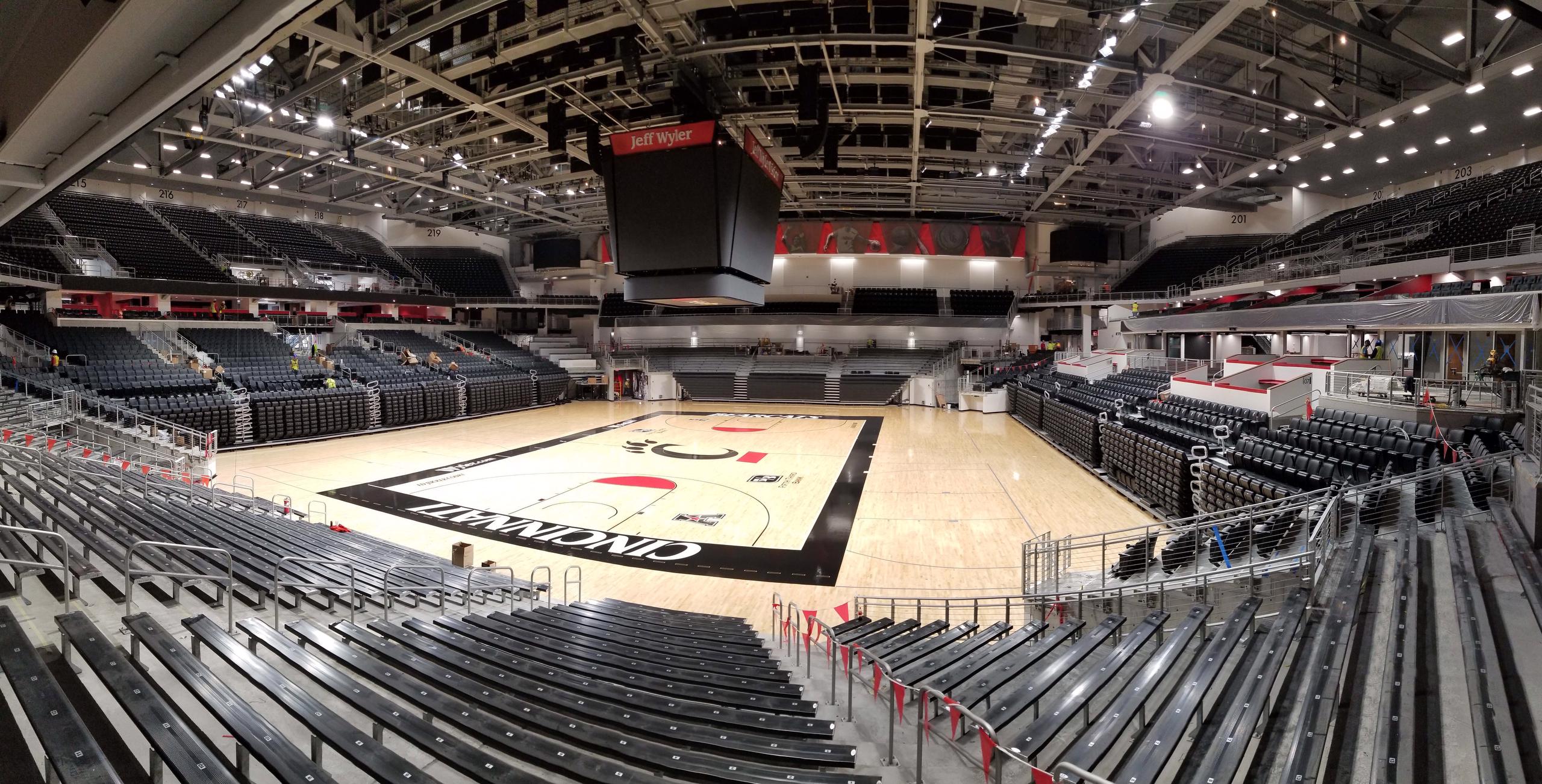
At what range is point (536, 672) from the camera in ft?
15.0

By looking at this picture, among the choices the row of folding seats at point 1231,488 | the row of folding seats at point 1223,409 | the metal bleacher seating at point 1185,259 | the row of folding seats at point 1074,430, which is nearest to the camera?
the row of folding seats at point 1231,488

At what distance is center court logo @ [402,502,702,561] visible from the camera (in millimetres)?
10766

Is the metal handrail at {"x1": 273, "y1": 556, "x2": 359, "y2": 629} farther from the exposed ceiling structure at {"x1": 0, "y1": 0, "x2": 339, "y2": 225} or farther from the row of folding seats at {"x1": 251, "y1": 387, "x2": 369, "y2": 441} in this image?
the row of folding seats at {"x1": 251, "y1": 387, "x2": 369, "y2": 441}

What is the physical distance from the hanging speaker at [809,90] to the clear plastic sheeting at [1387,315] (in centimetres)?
1212

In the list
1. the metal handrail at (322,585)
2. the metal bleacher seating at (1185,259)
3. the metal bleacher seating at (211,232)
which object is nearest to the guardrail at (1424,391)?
the metal handrail at (322,585)

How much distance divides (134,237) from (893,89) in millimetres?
28219

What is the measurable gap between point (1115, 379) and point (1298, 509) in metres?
16.0

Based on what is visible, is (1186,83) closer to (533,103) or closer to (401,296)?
(533,103)

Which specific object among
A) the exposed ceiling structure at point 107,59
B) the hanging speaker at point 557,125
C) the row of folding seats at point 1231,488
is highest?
the hanging speaker at point 557,125

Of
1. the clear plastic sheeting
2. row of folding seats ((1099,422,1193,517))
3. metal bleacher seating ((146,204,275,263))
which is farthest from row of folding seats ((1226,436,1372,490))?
metal bleacher seating ((146,204,275,263))

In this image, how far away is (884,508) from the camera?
44.4ft

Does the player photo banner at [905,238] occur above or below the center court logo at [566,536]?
above

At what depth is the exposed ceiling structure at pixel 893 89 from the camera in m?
11.9

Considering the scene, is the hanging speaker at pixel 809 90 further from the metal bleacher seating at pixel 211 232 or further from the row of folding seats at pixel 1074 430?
the metal bleacher seating at pixel 211 232
